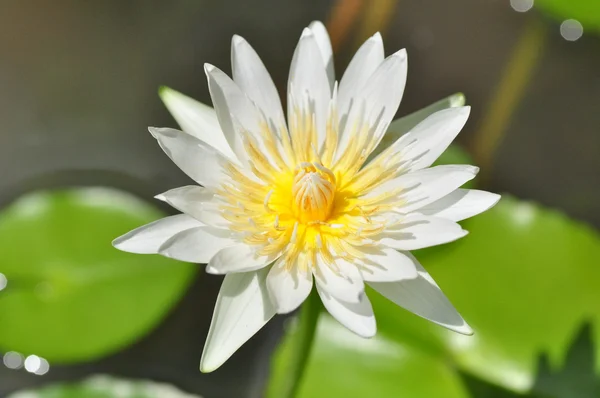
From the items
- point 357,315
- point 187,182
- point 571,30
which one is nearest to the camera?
point 357,315

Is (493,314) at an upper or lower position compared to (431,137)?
lower

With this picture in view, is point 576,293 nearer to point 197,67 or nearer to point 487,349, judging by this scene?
point 487,349

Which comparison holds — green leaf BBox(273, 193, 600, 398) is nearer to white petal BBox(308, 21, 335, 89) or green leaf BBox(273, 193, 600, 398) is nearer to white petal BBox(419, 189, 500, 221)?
white petal BBox(419, 189, 500, 221)

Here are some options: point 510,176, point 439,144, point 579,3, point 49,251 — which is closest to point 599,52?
point 579,3

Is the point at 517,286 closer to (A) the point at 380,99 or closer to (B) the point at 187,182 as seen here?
(A) the point at 380,99

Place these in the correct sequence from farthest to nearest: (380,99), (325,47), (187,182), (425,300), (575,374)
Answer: (187,182), (575,374), (325,47), (380,99), (425,300)

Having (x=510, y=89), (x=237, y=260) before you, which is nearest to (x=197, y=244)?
(x=237, y=260)
